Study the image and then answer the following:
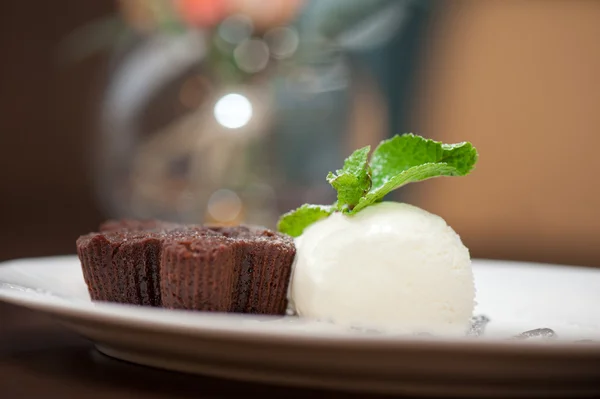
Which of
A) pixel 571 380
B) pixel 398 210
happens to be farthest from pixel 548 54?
pixel 571 380

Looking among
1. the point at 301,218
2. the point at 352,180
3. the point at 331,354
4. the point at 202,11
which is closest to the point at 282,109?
the point at 202,11

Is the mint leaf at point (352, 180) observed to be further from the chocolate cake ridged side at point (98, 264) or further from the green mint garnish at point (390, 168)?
the chocolate cake ridged side at point (98, 264)

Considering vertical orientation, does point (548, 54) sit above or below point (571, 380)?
above

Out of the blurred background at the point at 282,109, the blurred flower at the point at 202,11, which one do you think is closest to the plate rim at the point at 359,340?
the blurred background at the point at 282,109

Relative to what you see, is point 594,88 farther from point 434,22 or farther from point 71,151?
point 71,151

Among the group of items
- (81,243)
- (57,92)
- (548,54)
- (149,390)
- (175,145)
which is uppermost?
(548,54)

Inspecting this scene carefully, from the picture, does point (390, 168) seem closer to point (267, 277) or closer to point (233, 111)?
point (267, 277)
